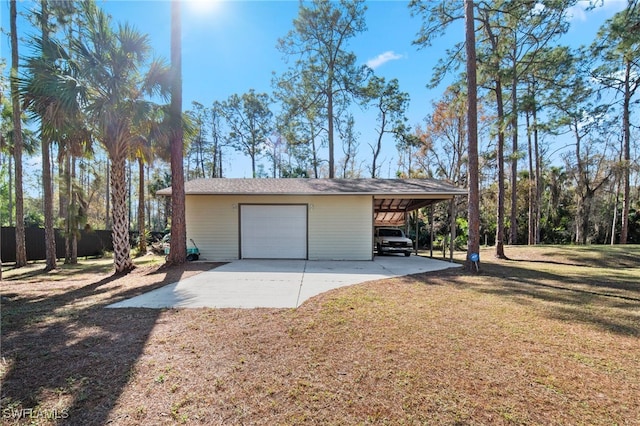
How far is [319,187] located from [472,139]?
575 cm

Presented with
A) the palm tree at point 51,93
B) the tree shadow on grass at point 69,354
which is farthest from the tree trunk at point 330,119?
the tree shadow on grass at point 69,354

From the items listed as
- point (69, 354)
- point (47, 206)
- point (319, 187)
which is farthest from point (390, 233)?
point (47, 206)

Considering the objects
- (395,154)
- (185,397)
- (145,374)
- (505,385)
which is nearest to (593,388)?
(505,385)

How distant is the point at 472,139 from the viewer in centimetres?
855

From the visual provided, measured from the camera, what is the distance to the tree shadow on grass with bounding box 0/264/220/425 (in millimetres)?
2299

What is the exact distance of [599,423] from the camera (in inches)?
85.4

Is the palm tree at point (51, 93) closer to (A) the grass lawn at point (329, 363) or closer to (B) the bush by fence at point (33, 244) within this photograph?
(A) the grass lawn at point (329, 363)

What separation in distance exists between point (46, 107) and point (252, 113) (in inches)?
→ 869

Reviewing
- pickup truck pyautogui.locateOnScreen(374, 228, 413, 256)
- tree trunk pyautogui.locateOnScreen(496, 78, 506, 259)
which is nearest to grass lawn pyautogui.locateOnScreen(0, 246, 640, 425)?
tree trunk pyautogui.locateOnScreen(496, 78, 506, 259)

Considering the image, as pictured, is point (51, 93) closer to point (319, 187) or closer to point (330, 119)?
point (319, 187)

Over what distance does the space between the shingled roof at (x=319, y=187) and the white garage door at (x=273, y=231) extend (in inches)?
33.3

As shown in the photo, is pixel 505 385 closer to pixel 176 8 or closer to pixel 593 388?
pixel 593 388

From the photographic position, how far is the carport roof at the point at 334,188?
10836 millimetres

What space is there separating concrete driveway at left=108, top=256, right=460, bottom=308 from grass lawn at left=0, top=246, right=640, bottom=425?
19.3 inches
